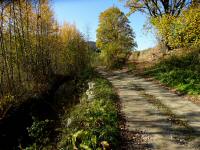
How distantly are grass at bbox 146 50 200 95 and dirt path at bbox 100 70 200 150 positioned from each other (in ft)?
3.62

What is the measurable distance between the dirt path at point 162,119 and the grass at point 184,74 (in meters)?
1.10

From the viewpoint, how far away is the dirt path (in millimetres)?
11133

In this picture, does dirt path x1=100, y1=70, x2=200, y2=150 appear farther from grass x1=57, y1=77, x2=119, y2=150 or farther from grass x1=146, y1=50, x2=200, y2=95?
grass x1=146, y1=50, x2=200, y2=95

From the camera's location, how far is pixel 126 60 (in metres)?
50.9

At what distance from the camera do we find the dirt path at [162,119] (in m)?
11.1

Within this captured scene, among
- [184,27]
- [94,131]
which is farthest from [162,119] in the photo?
[184,27]

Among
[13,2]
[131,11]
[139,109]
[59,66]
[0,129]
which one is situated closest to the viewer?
[139,109]

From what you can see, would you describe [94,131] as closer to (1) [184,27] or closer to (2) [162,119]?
(2) [162,119]

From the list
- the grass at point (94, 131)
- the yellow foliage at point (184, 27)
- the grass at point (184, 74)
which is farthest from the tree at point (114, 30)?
the grass at point (94, 131)

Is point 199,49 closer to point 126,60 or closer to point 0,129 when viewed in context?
point 0,129

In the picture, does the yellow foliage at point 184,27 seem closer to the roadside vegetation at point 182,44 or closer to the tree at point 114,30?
the roadside vegetation at point 182,44

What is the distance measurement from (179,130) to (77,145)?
4007 mm

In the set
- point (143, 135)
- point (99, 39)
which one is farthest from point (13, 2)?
A: point (99, 39)

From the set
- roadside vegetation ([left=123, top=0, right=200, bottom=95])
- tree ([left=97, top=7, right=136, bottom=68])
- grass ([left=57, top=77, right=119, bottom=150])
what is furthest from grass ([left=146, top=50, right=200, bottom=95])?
tree ([left=97, top=7, right=136, bottom=68])
